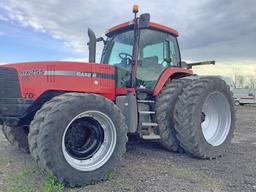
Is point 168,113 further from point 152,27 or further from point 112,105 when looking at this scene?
point 152,27

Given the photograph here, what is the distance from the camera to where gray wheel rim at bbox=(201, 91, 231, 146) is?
596 centimetres

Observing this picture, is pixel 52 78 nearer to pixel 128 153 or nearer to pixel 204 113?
pixel 128 153

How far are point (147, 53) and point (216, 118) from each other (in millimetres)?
2038

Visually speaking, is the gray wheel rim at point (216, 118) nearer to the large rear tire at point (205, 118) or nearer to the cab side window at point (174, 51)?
the large rear tire at point (205, 118)

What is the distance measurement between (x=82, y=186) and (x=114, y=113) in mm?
1099

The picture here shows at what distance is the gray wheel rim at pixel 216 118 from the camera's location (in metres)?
5.96

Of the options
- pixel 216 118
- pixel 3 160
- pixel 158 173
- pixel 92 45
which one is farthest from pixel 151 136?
pixel 3 160

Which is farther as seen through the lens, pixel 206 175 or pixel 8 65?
pixel 8 65

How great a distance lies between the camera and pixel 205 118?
6.09 m

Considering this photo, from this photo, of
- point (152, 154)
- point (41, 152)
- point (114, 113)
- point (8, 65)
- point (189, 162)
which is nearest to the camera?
point (41, 152)

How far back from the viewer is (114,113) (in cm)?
422

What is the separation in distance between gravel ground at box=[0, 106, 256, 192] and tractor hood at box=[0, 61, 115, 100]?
4.07ft

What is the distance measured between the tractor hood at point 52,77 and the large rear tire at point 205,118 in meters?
1.71

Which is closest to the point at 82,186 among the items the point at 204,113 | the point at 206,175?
the point at 206,175
